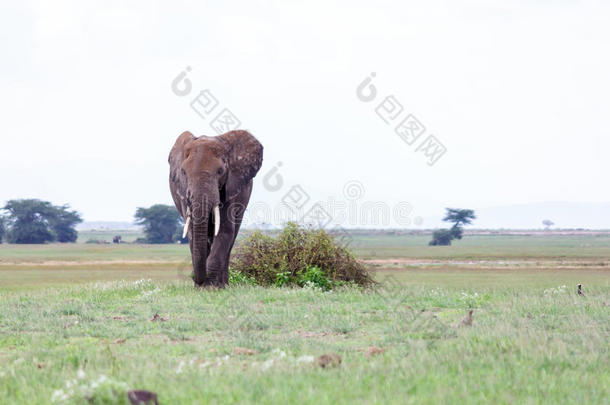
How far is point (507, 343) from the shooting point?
8.69 meters

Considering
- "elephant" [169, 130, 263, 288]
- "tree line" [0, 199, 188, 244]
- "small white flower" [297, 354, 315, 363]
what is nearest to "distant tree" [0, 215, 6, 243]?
"tree line" [0, 199, 188, 244]

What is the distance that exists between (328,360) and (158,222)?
117 meters

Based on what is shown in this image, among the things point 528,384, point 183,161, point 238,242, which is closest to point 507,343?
point 528,384

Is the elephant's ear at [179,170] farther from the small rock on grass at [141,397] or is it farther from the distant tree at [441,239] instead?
the distant tree at [441,239]

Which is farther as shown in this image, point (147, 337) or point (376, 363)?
point (147, 337)

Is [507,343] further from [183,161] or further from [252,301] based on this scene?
[183,161]

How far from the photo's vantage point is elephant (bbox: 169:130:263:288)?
1579cm

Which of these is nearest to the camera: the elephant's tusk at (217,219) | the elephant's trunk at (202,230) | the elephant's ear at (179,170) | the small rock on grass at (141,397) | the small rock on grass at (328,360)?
the small rock on grass at (141,397)

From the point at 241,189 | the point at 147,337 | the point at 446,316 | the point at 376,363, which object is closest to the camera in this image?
the point at 376,363

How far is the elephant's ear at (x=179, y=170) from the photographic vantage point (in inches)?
653

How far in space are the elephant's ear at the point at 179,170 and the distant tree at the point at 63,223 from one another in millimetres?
106564

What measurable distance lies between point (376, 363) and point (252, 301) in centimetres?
685

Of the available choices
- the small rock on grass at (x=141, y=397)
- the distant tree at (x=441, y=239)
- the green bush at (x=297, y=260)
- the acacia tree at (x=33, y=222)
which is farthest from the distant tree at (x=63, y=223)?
the small rock on grass at (x=141, y=397)

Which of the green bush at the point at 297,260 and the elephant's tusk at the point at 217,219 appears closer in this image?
the elephant's tusk at the point at 217,219
